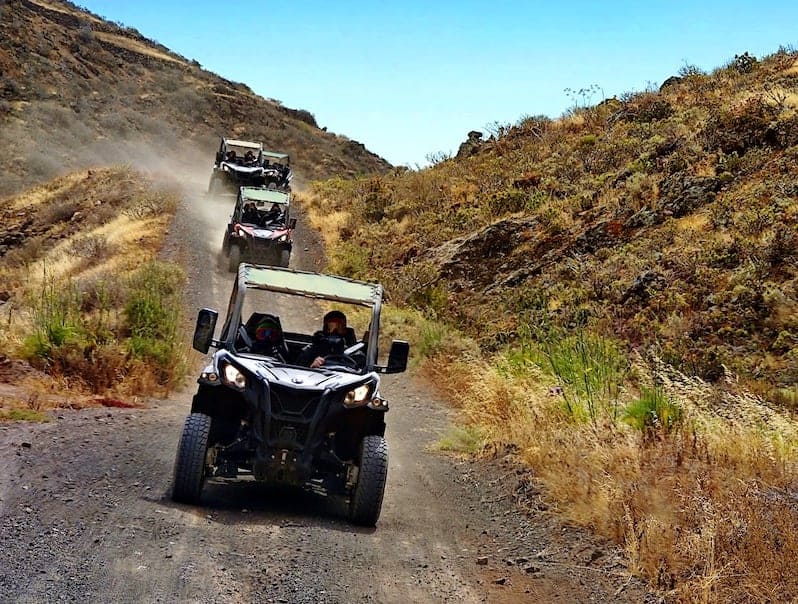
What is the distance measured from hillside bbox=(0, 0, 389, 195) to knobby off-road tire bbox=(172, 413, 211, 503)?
44.2 metres

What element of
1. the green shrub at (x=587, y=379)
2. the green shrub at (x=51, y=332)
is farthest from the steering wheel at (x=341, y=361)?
the green shrub at (x=51, y=332)

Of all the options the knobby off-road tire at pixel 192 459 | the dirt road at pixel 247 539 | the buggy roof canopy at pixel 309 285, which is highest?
the buggy roof canopy at pixel 309 285

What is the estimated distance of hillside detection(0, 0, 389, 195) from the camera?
175 ft

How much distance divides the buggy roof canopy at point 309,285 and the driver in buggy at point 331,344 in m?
0.20

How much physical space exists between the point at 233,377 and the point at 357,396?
93cm

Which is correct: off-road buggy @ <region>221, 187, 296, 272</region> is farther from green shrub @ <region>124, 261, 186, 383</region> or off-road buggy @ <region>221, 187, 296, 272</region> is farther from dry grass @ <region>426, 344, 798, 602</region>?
dry grass @ <region>426, 344, 798, 602</region>

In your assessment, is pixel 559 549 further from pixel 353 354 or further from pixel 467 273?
pixel 467 273

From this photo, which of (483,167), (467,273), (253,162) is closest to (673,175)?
(467,273)

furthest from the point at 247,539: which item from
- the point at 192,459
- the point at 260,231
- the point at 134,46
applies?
the point at 134,46

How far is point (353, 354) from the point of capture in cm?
738

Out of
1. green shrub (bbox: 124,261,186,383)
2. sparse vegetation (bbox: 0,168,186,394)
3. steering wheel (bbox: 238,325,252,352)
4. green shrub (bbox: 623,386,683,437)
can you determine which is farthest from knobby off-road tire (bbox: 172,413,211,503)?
green shrub (bbox: 124,261,186,383)

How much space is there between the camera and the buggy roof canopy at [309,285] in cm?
738

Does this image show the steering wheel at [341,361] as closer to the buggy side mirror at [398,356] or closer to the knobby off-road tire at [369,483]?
the buggy side mirror at [398,356]

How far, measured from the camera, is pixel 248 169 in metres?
30.3
